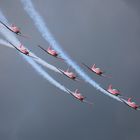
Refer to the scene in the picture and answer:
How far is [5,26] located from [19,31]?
3683 millimetres

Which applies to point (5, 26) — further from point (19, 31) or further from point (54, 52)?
point (54, 52)

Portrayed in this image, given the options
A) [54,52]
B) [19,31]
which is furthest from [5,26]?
[54,52]

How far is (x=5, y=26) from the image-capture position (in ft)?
618

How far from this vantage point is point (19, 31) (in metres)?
190

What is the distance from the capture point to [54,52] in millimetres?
199625

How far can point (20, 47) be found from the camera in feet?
642

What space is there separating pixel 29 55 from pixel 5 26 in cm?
929

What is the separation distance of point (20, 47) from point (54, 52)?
8.61 m

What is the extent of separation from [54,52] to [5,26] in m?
16.3

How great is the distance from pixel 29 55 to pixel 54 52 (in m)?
8.52

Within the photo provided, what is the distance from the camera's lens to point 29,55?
193m

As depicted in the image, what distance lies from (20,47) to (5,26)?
29.6 ft
